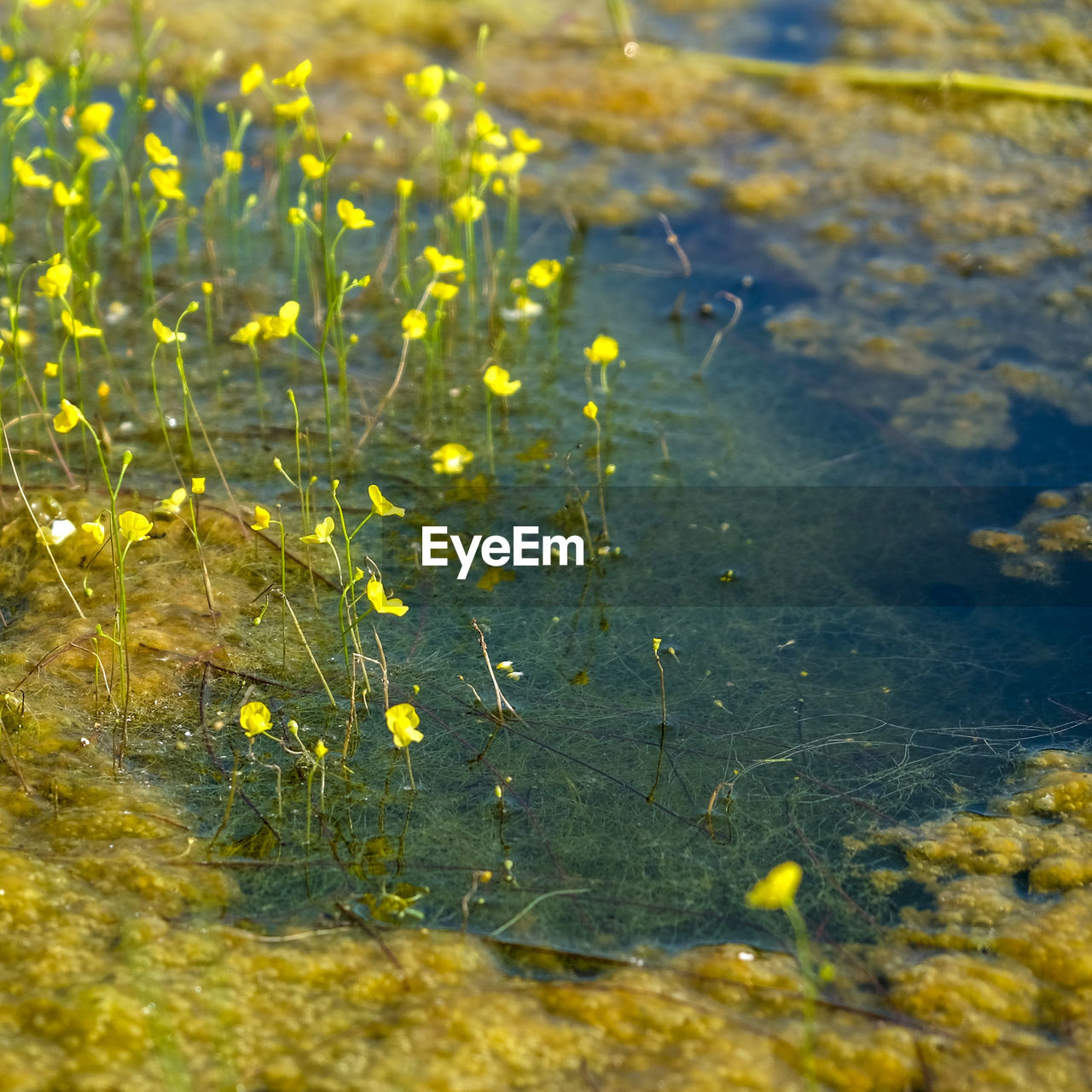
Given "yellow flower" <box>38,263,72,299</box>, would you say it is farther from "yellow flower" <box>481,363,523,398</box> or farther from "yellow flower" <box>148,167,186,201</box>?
"yellow flower" <box>481,363,523,398</box>

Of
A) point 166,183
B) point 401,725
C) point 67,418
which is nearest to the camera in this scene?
point 401,725

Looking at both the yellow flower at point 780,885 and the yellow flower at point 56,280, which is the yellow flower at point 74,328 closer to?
the yellow flower at point 56,280

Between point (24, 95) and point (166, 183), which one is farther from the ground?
point (24, 95)

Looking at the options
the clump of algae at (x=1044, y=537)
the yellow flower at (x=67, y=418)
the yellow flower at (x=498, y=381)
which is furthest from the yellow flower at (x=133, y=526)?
the clump of algae at (x=1044, y=537)

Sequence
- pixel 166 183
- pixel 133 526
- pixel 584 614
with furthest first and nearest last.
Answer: pixel 166 183, pixel 584 614, pixel 133 526

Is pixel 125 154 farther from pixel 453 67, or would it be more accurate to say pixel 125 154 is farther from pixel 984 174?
pixel 984 174

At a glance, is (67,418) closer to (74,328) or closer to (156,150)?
(74,328)

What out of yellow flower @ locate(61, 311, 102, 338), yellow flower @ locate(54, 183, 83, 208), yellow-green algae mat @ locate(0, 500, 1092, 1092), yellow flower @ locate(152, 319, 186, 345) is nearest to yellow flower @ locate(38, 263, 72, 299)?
yellow flower @ locate(61, 311, 102, 338)

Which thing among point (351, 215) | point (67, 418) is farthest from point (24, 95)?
point (67, 418)
